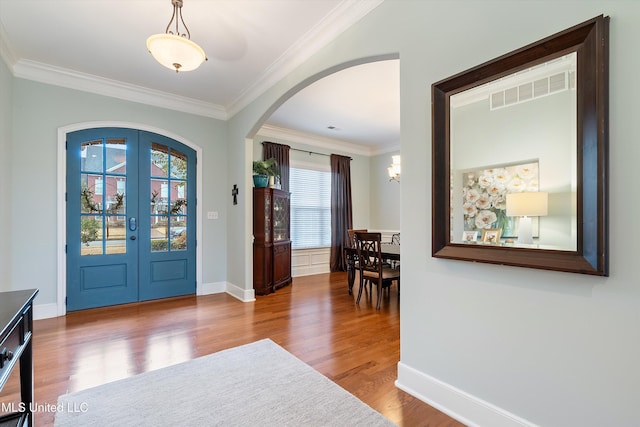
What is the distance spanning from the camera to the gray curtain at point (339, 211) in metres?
6.63

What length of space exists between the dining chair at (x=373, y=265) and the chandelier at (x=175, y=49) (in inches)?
110

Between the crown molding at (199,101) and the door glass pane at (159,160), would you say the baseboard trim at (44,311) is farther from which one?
the crown molding at (199,101)

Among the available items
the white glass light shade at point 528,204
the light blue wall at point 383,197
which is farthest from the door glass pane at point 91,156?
the light blue wall at point 383,197

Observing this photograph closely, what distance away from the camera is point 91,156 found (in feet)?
12.7

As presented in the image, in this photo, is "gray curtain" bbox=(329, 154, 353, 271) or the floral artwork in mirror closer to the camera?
the floral artwork in mirror

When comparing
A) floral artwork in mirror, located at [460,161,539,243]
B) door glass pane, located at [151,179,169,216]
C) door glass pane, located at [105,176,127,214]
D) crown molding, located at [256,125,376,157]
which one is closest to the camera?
floral artwork in mirror, located at [460,161,539,243]

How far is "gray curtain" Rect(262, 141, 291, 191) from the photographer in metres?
5.63

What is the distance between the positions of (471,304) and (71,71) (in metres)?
4.85

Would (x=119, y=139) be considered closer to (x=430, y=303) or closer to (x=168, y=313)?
(x=168, y=313)

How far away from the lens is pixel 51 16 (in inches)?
103

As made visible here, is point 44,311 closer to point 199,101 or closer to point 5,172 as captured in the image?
point 5,172

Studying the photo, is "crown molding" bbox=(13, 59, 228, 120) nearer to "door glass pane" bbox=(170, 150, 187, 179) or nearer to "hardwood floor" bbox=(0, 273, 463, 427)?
"door glass pane" bbox=(170, 150, 187, 179)

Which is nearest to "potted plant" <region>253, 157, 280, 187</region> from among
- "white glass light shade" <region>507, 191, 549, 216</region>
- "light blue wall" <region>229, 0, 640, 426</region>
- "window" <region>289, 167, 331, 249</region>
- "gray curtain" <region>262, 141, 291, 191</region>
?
"gray curtain" <region>262, 141, 291, 191</region>

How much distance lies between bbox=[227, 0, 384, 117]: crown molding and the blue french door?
1659 mm
